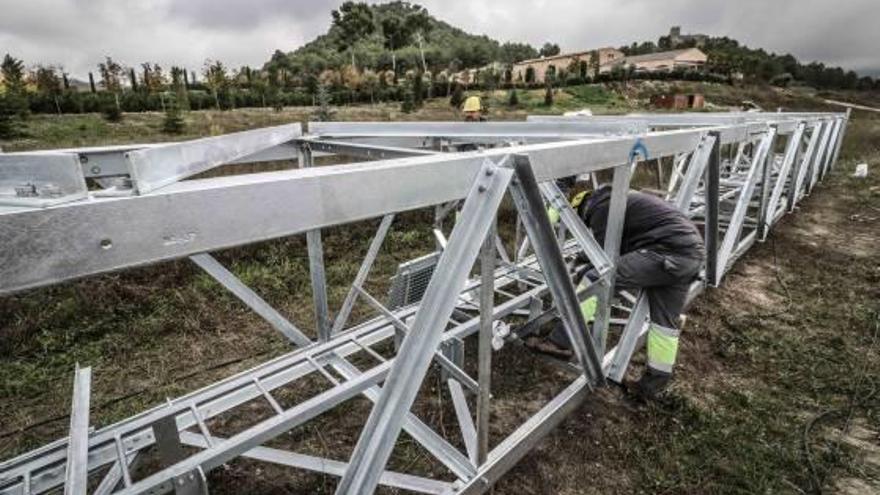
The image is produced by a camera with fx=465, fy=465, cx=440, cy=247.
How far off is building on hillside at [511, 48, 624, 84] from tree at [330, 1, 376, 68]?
2914 centimetres

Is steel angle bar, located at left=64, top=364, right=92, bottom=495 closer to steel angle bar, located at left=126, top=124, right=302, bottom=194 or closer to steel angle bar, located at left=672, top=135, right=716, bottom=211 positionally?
steel angle bar, located at left=126, top=124, right=302, bottom=194

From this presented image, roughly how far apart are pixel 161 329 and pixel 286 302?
4.11ft

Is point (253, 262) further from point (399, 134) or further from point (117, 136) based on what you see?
point (117, 136)

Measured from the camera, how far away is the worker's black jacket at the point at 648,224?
3.32 metres

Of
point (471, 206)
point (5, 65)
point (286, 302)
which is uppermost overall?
point (5, 65)

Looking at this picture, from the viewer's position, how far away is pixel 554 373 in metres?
3.95

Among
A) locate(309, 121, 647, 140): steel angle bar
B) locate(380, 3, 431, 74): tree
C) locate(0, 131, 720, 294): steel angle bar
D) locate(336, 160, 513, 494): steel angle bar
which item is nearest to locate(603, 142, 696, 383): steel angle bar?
locate(309, 121, 647, 140): steel angle bar

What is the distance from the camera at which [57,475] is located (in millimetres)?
2346

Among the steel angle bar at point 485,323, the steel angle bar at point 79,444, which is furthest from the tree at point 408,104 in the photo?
the steel angle bar at point 485,323

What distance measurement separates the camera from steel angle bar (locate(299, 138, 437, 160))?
305 cm

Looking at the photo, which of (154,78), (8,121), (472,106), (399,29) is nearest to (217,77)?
(154,78)

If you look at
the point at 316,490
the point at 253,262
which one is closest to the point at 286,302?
the point at 253,262

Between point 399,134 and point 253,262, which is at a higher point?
point 399,134

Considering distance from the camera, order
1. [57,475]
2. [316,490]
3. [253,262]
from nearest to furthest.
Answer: [57,475] < [316,490] < [253,262]
